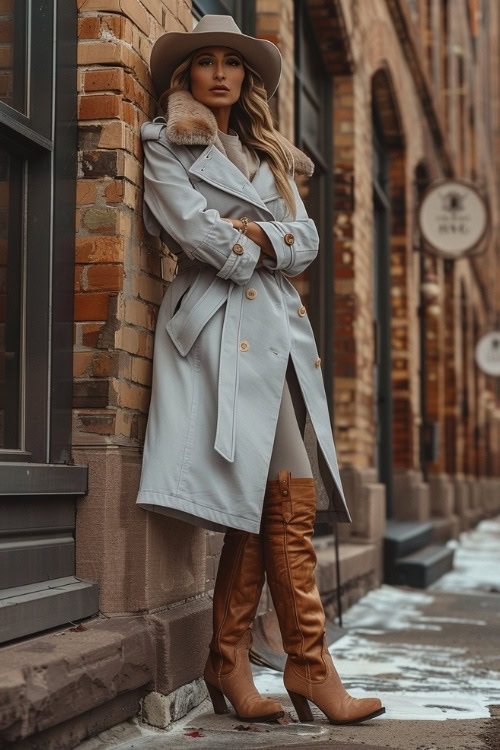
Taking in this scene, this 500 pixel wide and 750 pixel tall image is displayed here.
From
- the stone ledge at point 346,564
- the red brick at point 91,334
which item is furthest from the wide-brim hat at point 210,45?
the stone ledge at point 346,564

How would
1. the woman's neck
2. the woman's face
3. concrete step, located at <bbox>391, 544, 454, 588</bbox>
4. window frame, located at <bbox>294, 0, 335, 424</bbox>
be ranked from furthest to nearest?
1. concrete step, located at <bbox>391, 544, 454, 588</bbox>
2. window frame, located at <bbox>294, 0, 335, 424</bbox>
3. the woman's neck
4. the woman's face

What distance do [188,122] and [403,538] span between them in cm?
601

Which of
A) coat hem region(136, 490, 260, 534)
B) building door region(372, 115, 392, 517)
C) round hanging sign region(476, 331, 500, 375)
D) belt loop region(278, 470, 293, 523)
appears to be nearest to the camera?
coat hem region(136, 490, 260, 534)

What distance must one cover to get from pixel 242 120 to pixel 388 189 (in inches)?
310

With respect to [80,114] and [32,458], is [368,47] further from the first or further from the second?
[32,458]

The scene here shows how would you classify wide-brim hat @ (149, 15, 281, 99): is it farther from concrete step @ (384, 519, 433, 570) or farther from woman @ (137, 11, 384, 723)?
concrete step @ (384, 519, 433, 570)

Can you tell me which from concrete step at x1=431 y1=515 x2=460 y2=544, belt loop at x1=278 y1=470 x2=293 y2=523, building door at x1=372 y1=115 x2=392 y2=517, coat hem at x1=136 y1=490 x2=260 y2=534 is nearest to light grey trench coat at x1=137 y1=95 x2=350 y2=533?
coat hem at x1=136 y1=490 x2=260 y2=534

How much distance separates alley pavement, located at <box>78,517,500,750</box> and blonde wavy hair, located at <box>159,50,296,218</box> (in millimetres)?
1703

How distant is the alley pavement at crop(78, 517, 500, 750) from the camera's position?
358 cm

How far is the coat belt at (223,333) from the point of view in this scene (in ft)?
11.8

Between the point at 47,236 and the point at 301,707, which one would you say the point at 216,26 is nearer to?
the point at 47,236

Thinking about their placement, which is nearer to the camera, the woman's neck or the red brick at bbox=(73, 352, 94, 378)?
the red brick at bbox=(73, 352, 94, 378)

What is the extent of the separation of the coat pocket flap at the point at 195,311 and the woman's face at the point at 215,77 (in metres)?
0.61

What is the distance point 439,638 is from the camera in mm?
6168
